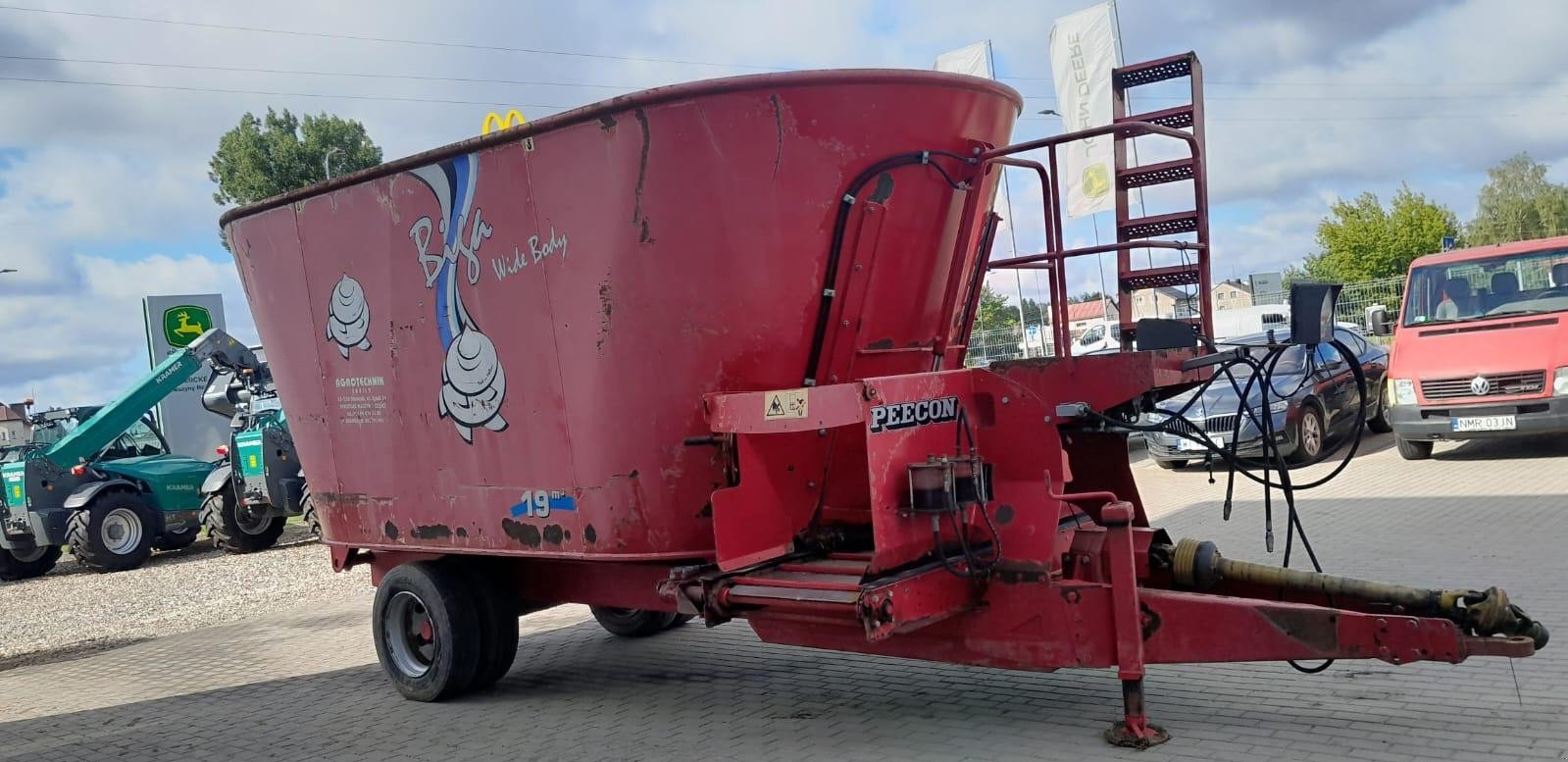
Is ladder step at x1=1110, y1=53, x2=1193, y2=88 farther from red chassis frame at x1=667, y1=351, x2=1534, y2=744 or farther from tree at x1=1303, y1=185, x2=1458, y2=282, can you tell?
tree at x1=1303, y1=185, x2=1458, y2=282

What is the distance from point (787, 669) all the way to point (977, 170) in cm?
295

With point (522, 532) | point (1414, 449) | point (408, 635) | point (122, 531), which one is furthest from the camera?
point (122, 531)

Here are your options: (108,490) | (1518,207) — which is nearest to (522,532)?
(108,490)

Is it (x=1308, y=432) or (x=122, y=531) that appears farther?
(x=122, y=531)

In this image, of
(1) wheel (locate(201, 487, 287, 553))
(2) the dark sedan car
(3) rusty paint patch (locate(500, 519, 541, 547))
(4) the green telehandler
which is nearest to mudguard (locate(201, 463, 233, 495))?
(1) wheel (locate(201, 487, 287, 553))

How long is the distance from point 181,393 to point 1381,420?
21.1 metres

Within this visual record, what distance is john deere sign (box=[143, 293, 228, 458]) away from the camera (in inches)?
912

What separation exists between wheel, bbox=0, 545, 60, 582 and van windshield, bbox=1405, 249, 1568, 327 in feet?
54.7

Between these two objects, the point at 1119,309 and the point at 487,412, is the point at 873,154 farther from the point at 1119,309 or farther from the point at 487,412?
the point at 487,412

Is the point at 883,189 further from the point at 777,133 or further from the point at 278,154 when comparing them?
the point at 278,154

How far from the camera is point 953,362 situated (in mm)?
6074

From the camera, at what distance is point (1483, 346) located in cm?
1172

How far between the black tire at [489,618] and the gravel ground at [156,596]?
4.95 meters

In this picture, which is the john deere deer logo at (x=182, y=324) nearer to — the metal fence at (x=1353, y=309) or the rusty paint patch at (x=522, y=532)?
the metal fence at (x=1353, y=309)
